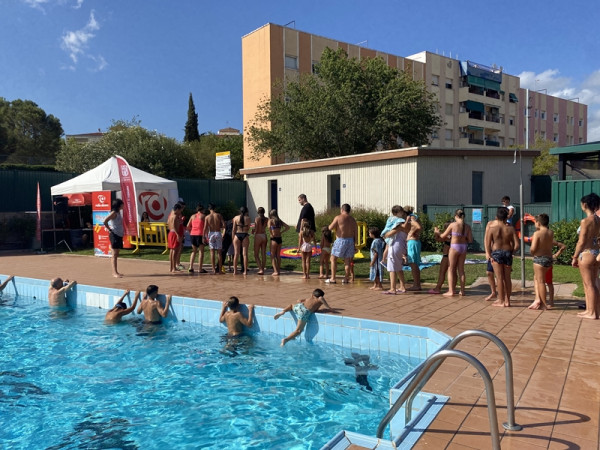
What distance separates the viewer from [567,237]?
12.9m

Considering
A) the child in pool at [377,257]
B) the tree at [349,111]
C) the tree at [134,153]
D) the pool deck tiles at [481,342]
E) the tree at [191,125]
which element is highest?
the tree at [191,125]

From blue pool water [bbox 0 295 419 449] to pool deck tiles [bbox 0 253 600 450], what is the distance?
800 millimetres

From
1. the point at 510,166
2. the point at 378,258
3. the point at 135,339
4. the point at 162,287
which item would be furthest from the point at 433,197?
the point at 135,339

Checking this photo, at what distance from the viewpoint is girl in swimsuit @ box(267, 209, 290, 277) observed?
11102 millimetres

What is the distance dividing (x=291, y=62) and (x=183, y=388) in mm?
37011

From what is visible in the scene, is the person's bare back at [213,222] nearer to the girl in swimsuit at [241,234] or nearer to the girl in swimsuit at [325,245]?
the girl in swimsuit at [241,234]

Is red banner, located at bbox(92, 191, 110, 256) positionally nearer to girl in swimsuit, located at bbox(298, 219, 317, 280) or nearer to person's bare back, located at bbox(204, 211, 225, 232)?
person's bare back, located at bbox(204, 211, 225, 232)

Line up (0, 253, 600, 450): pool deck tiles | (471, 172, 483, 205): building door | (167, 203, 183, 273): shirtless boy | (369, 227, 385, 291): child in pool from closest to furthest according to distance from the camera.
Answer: (0, 253, 600, 450): pool deck tiles → (369, 227, 385, 291): child in pool → (167, 203, 183, 273): shirtless boy → (471, 172, 483, 205): building door

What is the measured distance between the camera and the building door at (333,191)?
21.9m

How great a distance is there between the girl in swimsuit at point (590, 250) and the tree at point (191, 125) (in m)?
53.1

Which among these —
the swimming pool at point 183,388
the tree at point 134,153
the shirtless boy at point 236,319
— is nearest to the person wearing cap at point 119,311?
the swimming pool at point 183,388

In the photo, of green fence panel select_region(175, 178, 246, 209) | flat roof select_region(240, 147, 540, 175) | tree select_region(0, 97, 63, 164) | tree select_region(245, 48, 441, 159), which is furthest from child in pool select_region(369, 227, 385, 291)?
tree select_region(0, 97, 63, 164)

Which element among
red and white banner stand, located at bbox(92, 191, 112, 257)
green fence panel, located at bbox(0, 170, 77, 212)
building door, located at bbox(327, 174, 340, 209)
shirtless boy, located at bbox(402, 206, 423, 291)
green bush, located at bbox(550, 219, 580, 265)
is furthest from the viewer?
building door, located at bbox(327, 174, 340, 209)

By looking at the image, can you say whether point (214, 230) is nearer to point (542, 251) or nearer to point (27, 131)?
point (542, 251)
